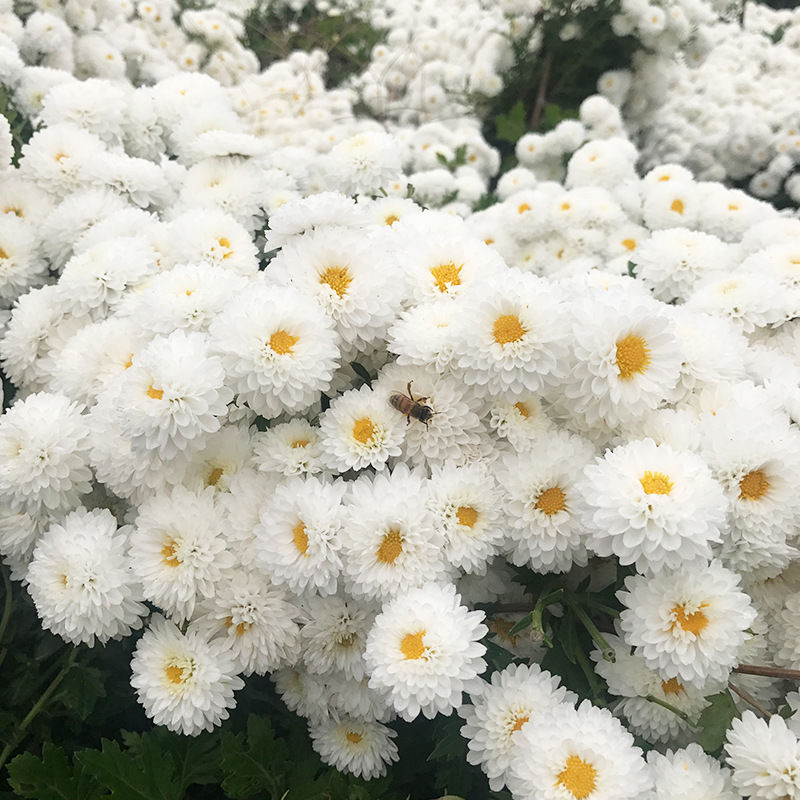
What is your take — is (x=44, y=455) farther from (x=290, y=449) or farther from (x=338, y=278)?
(x=338, y=278)

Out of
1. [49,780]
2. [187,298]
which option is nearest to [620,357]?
[187,298]

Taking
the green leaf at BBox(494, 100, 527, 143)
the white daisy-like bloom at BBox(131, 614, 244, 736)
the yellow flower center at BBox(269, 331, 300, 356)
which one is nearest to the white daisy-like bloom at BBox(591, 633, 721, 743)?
the white daisy-like bloom at BBox(131, 614, 244, 736)

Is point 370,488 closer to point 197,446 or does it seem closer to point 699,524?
point 197,446

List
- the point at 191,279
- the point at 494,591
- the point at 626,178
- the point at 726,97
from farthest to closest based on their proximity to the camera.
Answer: the point at 726,97, the point at 626,178, the point at 191,279, the point at 494,591

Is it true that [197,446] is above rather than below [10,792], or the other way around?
above

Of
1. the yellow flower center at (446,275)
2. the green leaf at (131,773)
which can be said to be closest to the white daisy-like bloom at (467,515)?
the yellow flower center at (446,275)

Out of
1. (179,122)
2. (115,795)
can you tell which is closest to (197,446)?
(115,795)
